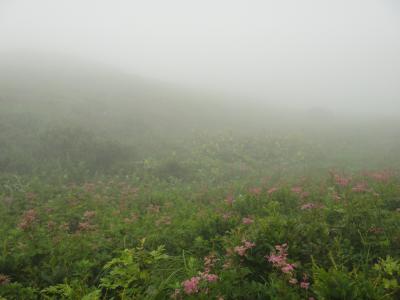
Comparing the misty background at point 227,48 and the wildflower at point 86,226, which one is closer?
the wildflower at point 86,226

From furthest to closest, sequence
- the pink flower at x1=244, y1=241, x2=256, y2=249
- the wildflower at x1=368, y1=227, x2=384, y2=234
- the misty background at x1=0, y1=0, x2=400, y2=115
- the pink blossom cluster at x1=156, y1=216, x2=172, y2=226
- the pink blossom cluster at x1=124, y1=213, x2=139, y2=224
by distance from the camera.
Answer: the misty background at x1=0, y1=0, x2=400, y2=115
the pink blossom cluster at x1=124, y1=213, x2=139, y2=224
the pink blossom cluster at x1=156, y1=216, x2=172, y2=226
the wildflower at x1=368, y1=227, x2=384, y2=234
the pink flower at x1=244, y1=241, x2=256, y2=249

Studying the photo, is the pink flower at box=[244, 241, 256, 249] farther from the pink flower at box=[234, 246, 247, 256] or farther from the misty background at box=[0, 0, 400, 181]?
the misty background at box=[0, 0, 400, 181]

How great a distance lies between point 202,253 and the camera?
4.96m

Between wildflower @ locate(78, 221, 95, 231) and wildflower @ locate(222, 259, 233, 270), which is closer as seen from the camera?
wildflower @ locate(222, 259, 233, 270)

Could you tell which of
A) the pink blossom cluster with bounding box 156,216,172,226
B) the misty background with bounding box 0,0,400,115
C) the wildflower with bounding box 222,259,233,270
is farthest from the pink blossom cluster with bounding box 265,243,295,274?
the misty background with bounding box 0,0,400,115

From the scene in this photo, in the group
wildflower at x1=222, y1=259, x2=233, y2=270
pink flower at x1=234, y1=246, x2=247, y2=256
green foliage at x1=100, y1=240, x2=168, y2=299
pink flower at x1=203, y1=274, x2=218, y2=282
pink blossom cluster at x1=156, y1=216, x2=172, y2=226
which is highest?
pink flower at x1=234, y1=246, x2=247, y2=256

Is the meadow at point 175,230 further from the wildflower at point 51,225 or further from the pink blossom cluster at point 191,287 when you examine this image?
the wildflower at point 51,225

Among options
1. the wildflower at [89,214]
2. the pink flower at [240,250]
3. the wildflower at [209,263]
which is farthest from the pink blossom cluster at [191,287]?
the wildflower at [89,214]

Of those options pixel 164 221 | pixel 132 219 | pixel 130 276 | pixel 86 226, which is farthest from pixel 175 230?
pixel 86 226

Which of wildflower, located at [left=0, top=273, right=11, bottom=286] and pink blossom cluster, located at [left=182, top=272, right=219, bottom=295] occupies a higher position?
pink blossom cluster, located at [left=182, top=272, right=219, bottom=295]

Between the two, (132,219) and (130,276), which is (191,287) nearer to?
(130,276)

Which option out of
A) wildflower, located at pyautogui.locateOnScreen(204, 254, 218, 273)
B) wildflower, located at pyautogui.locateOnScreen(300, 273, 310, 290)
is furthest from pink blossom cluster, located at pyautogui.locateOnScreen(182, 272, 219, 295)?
wildflower, located at pyautogui.locateOnScreen(300, 273, 310, 290)

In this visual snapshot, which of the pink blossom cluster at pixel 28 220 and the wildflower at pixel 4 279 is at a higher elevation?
the wildflower at pixel 4 279

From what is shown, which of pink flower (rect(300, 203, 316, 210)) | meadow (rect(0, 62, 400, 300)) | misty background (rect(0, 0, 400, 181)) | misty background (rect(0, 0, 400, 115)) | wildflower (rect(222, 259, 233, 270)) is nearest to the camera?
meadow (rect(0, 62, 400, 300))
